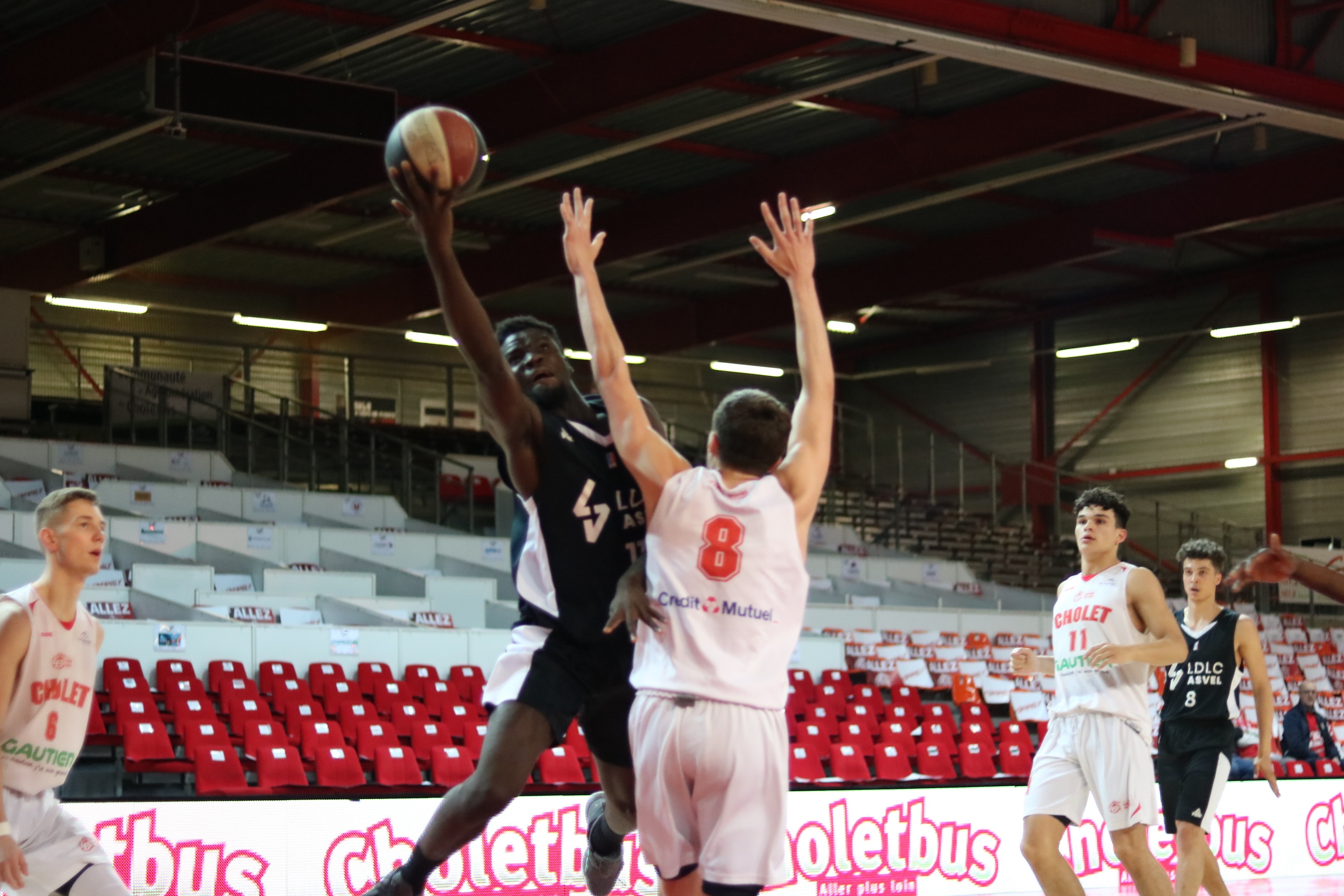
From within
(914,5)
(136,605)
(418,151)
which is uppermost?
(914,5)

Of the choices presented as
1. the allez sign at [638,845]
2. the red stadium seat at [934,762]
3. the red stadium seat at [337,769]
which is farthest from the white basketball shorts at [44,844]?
the red stadium seat at [934,762]

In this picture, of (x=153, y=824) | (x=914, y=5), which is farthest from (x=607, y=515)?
(x=914, y=5)

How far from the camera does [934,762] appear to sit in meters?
12.6

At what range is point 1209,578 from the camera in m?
7.80

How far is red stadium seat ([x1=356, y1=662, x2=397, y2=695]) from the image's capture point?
40.7 feet

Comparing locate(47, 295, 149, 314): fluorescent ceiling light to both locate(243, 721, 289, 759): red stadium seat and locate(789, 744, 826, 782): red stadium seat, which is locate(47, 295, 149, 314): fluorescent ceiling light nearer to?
locate(243, 721, 289, 759): red stadium seat

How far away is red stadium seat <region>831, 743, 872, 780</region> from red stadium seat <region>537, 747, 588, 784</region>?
2.05m

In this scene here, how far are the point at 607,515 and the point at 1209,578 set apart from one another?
173 inches

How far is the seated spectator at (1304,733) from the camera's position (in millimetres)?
14742

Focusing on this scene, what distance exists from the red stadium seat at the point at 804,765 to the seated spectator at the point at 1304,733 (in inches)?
214

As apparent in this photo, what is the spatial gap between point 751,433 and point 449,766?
6.69 m

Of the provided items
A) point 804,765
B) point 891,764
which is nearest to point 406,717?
point 804,765

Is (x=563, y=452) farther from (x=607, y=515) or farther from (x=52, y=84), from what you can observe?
(x=52, y=84)

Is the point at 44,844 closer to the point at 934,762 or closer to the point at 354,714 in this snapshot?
the point at 354,714
